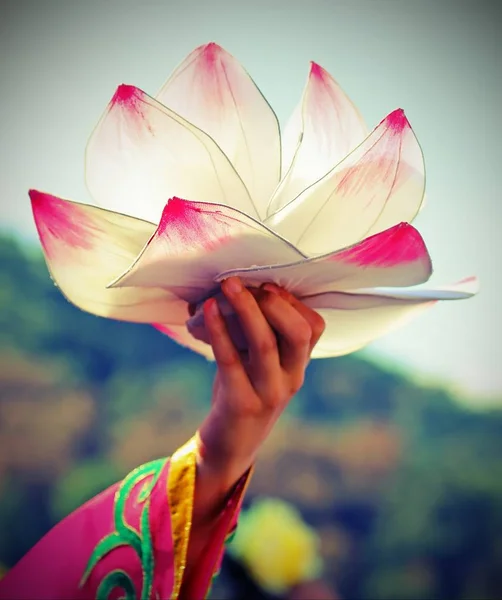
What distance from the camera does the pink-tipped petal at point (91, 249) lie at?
37cm

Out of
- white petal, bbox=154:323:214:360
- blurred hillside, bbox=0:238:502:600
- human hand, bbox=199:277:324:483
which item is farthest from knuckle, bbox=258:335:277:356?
blurred hillside, bbox=0:238:502:600

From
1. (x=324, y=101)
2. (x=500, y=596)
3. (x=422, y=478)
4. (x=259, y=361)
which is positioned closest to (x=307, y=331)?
(x=259, y=361)

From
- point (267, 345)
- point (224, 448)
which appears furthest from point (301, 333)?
point (224, 448)

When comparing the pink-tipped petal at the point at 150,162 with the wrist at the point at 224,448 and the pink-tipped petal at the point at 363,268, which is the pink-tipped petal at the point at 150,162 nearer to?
the pink-tipped petal at the point at 363,268

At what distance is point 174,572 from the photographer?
450 millimetres

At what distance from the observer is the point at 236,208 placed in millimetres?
377

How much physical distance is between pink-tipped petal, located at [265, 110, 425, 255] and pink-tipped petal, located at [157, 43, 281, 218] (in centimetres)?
5

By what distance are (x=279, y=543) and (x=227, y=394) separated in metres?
1.35

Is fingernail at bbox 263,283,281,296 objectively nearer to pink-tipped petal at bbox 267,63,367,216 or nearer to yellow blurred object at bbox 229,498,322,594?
pink-tipped petal at bbox 267,63,367,216

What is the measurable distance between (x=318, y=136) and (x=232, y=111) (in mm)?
70

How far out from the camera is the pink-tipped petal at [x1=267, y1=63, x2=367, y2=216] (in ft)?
1.38

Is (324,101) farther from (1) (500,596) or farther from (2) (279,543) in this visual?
(1) (500,596)

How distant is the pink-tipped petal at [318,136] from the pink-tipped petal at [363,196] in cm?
4

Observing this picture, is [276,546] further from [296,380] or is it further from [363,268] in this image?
[363,268]
